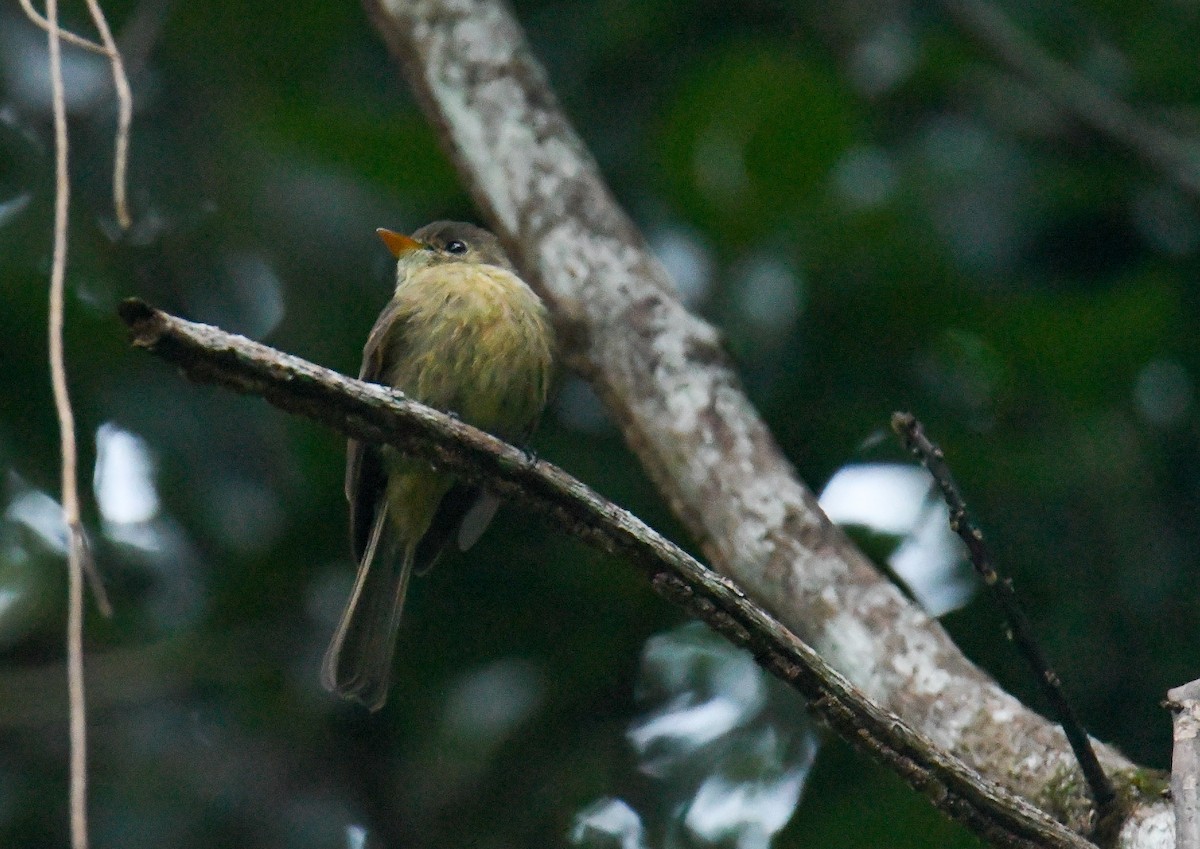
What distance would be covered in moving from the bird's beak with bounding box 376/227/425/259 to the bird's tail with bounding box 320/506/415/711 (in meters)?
0.93

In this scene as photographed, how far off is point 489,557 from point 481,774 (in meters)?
0.66

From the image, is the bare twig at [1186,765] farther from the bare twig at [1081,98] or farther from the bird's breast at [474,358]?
the bare twig at [1081,98]

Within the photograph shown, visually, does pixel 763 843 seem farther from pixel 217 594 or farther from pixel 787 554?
pixel 217 594

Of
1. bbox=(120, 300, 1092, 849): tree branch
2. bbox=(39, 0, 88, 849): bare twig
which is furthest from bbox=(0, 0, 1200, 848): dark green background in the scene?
bbox=(39, 0, 88, 849): bare twig

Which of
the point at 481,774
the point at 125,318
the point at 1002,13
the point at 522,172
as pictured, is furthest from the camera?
the point at 1002,13

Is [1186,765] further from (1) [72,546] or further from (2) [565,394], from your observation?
(2) [565,394]

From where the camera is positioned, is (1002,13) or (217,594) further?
(1002,13)

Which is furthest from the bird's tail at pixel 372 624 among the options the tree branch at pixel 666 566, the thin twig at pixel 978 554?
the thin twig at pixel 978 554

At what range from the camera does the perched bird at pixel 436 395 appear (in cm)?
455

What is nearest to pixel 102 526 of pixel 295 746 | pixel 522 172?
pixel 295 746

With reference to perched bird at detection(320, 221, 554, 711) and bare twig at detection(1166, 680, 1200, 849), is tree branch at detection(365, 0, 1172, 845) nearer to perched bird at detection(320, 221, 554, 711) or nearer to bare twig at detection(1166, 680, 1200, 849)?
perched bird at detection(320, 221, 554, 711)

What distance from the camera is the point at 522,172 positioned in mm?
4391

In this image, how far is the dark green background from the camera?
456 centimetres

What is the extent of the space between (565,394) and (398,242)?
2.37 feet
